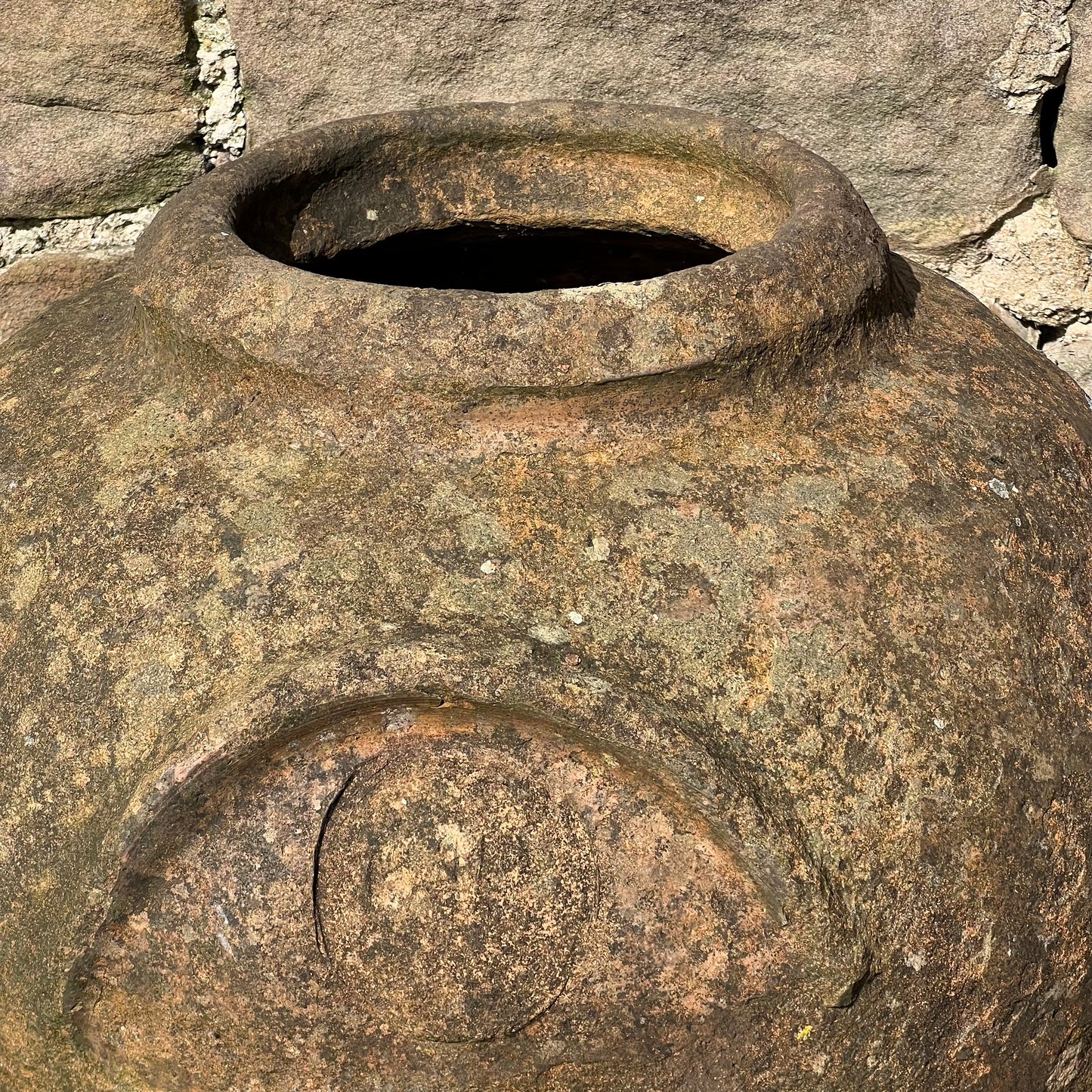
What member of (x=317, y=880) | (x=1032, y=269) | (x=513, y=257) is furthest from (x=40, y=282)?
(x=1032, y=269)

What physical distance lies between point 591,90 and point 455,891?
1477 mm

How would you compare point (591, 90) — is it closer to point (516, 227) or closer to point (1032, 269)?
point (516, 227)

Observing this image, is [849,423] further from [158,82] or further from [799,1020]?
[158,82]

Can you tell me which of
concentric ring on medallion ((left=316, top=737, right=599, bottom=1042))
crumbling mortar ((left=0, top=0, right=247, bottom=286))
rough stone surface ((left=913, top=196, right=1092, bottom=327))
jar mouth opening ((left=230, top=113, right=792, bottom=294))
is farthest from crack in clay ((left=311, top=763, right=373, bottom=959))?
rough stone surface ((left=913, top=196, right=1092, bottom=327))

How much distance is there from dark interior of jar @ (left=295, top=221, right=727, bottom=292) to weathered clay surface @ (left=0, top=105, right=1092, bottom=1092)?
46 cm

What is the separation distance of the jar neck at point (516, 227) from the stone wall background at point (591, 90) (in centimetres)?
43

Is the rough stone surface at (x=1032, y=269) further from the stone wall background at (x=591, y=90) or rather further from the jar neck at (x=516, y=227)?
the jar neck at (x=516, y=227)

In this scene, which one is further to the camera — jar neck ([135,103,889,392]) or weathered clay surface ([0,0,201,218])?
weathered clay surface ([0,0,201,218])

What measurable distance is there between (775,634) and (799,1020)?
1.02 ft

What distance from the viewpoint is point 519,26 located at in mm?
2123

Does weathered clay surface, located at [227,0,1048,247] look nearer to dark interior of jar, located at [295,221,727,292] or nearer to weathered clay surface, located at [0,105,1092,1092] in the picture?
dark interior of jar, located at [295,221,727,292]

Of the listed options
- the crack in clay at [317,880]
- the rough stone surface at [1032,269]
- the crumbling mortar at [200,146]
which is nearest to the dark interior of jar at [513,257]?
the crumbling mortar at [200,146]

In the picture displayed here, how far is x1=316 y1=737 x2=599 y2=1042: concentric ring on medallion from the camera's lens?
1113 millimetres

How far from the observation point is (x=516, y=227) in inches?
71.9
